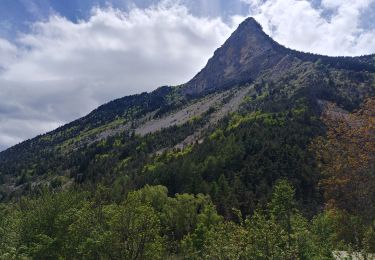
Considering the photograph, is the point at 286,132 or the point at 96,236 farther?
the point at 286,132

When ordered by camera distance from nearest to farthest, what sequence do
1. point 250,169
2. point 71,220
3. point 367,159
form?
point 367,159 < point 71,220 < point 250,169

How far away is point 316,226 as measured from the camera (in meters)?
36.4

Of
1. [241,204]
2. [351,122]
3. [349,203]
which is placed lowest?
[241,204]

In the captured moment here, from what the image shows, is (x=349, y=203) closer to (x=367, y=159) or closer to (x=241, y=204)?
(x=367, y=159)

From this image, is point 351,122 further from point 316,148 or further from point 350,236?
point 350,236

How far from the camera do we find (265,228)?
2389 centimetres

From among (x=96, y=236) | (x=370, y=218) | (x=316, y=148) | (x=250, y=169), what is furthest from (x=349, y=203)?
(x=250, y=169)

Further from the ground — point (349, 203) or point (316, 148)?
point (316, 148)

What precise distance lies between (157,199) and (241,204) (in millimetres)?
31429

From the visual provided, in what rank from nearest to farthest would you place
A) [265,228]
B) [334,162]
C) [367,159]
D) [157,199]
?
[265,228] < [367,159] < [334,162] < [157,199]

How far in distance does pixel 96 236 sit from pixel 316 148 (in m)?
19.4

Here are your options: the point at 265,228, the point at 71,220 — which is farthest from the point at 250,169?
the point at 265,228

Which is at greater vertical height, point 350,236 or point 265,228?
point 265,228

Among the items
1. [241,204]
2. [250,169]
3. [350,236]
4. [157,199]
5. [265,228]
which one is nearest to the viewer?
[265,228]
